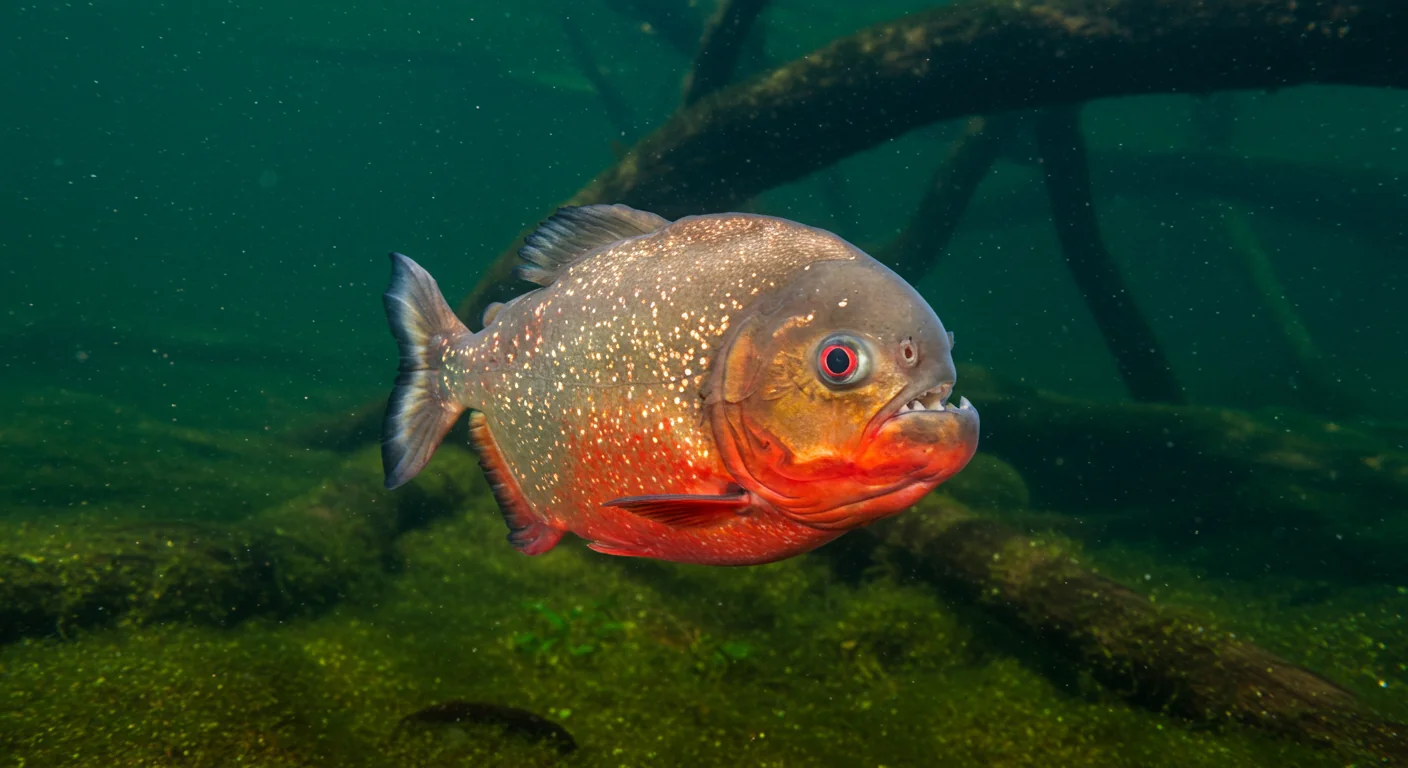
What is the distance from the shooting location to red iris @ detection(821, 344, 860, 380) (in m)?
1.51

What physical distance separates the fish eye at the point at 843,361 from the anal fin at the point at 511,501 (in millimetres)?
1055

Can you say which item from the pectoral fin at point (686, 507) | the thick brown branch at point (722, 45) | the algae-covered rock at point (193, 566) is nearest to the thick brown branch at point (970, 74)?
the thick brown branch at point (722, 45)

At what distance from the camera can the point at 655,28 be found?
742 inches

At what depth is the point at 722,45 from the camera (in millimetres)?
8516

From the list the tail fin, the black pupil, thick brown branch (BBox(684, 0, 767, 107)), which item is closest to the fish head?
the black pupil

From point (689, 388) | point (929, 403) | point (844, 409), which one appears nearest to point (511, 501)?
point (689, 388)

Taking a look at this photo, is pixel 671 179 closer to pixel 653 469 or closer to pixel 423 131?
pixel 653 469

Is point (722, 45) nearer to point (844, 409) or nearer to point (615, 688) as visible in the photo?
point (615, 688)

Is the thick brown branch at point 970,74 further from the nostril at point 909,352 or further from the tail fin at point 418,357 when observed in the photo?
the nostril at point 909,352

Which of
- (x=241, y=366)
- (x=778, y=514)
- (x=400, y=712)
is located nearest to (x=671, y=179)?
(x=400, y=712)

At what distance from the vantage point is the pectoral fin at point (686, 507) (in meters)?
1.43

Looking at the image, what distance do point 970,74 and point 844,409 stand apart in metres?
6.79

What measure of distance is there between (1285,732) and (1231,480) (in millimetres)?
6545

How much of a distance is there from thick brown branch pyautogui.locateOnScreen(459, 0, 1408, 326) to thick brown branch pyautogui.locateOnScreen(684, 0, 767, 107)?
0.83 meters
